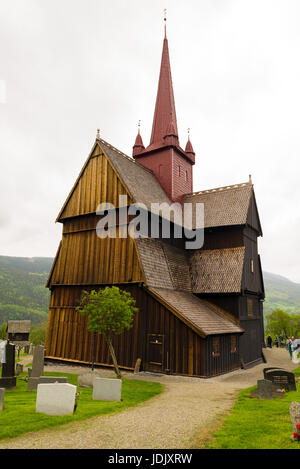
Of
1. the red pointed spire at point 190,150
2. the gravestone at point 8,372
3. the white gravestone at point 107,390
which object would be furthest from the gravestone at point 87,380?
the red pointed spire at point 190,150

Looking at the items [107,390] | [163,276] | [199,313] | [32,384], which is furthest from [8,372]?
[199,313]

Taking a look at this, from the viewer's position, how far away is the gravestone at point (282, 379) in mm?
13391

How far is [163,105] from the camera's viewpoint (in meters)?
34.9

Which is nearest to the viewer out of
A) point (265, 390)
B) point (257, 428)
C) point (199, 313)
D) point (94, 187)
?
point (257, 428)

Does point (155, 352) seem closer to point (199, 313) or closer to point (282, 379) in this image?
point (199, 313)

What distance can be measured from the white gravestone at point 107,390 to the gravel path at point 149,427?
3.28 ft

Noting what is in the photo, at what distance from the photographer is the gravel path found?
23.4 feet

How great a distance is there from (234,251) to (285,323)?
1729 inches

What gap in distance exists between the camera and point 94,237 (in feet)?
79.9

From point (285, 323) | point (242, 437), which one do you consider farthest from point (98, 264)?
point (285, 323)

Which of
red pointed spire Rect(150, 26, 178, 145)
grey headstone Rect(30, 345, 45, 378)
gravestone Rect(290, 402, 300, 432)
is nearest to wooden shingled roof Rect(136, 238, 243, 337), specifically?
grey headstone Rect(30, 345, 45, 378)

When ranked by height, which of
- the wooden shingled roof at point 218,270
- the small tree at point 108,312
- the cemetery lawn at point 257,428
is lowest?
the cemetery lawn at point 257,428

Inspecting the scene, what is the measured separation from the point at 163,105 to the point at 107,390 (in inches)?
1212

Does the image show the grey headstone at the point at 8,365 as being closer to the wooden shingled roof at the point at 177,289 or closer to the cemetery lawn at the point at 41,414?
the cemetery lawn at the point at 41,414
